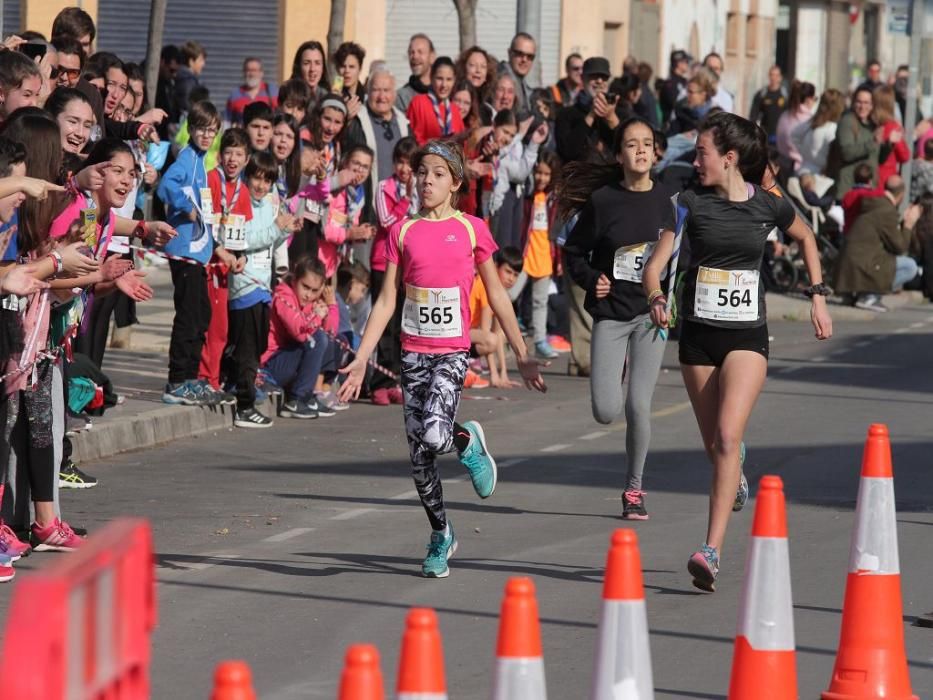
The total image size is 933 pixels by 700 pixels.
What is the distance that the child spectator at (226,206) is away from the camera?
13.6m

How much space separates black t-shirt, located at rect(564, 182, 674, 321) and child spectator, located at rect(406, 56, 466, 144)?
6385mm

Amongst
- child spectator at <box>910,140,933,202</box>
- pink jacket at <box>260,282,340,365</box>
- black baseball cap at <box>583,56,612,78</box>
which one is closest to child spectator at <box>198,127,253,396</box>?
pink jacket at <box>260,282,340,365</box>

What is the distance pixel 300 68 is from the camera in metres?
17.1

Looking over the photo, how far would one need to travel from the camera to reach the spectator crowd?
9.29m

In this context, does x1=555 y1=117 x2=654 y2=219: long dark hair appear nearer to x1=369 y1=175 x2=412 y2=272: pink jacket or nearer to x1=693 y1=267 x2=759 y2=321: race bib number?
x1=693 y1=267 x2=759 y2=321: race bib number

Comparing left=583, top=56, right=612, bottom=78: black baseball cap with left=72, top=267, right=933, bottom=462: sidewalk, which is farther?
left=583, top=56, right=612, bottom=78: black baseball cap

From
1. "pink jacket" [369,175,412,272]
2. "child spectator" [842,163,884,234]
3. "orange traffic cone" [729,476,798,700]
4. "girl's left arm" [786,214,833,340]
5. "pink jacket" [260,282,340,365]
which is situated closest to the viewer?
"orange traffic cone" [729,476,798,700]

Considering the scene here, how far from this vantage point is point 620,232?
36.8ft

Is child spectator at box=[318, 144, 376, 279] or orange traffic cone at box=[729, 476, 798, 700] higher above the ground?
child spectator at box=[318, 144, 376, 279]

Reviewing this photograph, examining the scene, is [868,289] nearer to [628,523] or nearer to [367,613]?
[628,523]

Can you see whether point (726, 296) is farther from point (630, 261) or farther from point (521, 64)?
point (521, 64)

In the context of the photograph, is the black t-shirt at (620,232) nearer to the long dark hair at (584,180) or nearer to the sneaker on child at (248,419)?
the long dark hair at (584,180)

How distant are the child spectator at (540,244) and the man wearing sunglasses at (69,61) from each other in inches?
234

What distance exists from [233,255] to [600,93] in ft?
17.3
